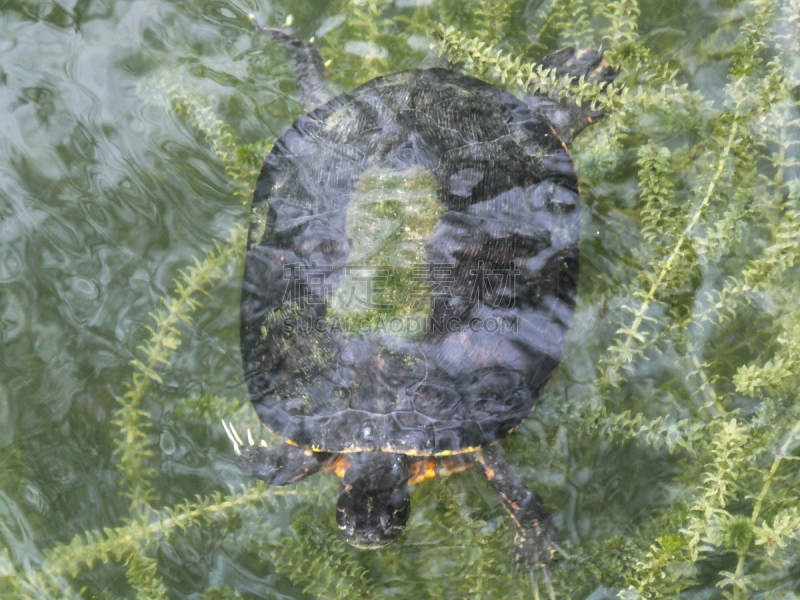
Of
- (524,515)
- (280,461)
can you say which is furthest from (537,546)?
(280,461)

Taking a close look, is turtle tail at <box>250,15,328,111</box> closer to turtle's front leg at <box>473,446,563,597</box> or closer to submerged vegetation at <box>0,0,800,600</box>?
submerged vegetation at <box>0,0,800,600</box>

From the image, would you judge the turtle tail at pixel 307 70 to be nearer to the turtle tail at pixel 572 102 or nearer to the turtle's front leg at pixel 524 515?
the turtle tail at pixel 572 102

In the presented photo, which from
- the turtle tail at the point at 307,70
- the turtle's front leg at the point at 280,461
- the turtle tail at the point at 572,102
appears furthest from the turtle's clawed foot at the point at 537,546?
the turtle tail at the point at 307,70

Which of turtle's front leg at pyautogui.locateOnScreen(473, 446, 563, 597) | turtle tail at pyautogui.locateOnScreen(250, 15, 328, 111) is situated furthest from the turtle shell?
turtle tail at pyautogui.locateOnScreen(250, 15, 328, 111)

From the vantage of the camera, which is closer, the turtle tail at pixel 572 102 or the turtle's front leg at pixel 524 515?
the turtle's front leg at pixel 524 515

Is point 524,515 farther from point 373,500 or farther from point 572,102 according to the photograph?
point 572,102

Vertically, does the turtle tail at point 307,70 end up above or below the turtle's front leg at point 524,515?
above
